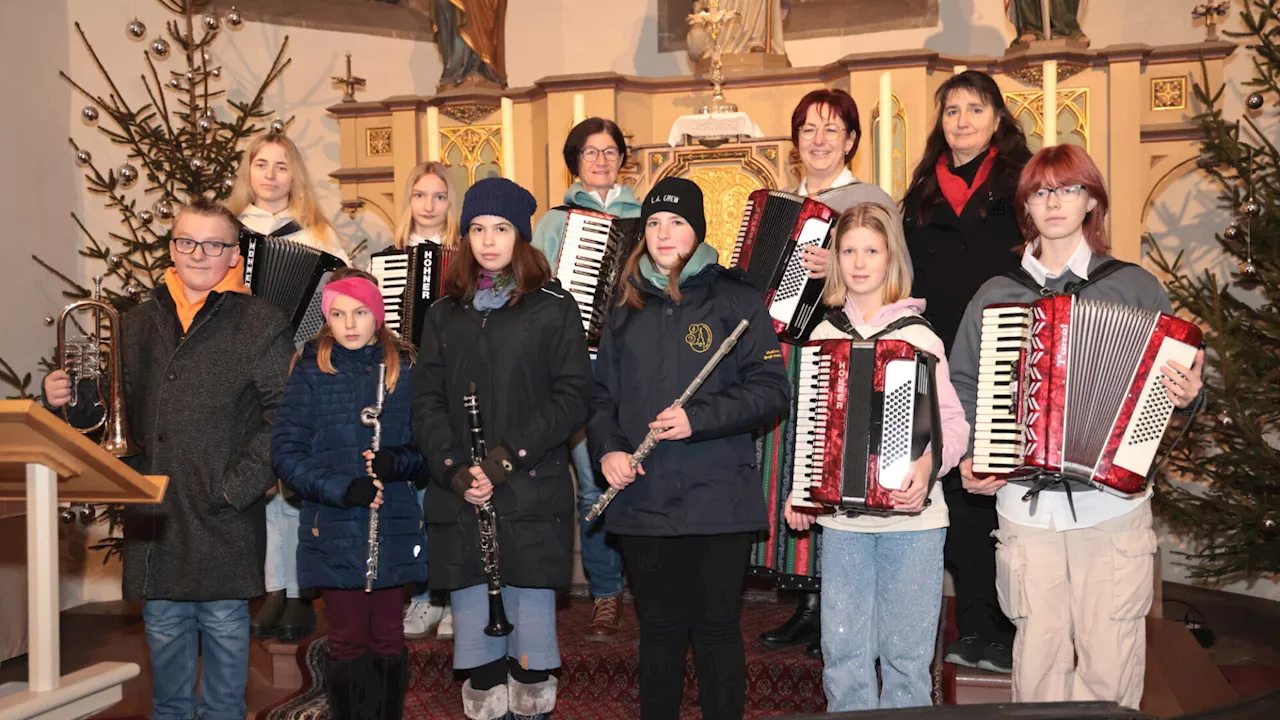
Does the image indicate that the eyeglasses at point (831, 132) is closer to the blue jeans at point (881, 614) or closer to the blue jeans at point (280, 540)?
the blue jeans at point (881, 614)

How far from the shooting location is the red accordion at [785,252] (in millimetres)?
3943

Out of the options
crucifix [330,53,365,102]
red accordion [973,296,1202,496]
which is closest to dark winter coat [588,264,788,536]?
red accordion [973,296,1202,496]

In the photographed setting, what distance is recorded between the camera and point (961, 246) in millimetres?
4082

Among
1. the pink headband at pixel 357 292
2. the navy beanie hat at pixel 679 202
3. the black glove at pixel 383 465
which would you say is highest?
the navy beanie hat at pixel 679 202

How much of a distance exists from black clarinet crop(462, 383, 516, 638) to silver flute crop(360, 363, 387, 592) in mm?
Result: 350

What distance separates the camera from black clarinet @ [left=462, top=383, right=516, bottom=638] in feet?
11.4

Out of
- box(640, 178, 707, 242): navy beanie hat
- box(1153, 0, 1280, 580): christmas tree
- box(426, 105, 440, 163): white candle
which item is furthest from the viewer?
box(426, 105, 440, 163): white candle

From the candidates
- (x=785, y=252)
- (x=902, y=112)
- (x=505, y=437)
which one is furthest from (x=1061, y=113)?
(x=505, y=437)

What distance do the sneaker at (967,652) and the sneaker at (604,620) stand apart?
1354 mm

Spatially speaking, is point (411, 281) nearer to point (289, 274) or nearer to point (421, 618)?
point (289, 274)

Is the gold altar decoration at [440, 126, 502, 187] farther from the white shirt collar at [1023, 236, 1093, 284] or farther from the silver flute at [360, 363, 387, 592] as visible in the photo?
the white shirt collar at [1023, 236, 1093, 284]

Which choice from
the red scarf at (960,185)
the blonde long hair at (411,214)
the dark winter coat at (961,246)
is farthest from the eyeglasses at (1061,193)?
the blonde long hair at (411,214)

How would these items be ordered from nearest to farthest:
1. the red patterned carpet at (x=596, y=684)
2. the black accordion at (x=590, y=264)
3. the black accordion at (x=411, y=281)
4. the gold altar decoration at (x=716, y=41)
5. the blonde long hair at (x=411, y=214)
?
1. the red patterned carpet at (x=596, y=684)
2. the black accordion at (x=590, y=264)
3. the black accordion at (x=411, y=281)
4. the blonde long hair at (x=411, y=214)
5. the gold altar decoration at (x=716, y=41)

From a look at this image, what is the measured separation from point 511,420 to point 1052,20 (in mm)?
4783
